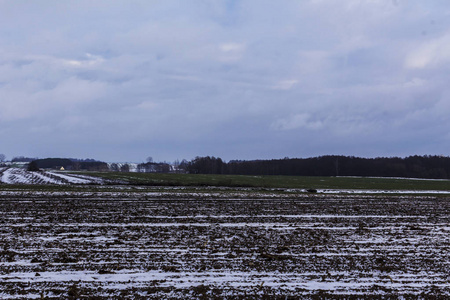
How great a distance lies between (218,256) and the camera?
1073 centimetres

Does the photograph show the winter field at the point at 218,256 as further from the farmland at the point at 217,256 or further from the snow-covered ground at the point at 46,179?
the snow-covered ground at the point at 46,179

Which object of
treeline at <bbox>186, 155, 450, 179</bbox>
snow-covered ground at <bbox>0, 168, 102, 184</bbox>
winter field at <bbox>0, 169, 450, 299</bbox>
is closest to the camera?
winter field at <bbox>0, 169, 450, 299</bbox>

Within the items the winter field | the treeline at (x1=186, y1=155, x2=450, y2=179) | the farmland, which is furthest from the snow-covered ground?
the treeline at (x1=186, y1=155, x2=450, y2=179)

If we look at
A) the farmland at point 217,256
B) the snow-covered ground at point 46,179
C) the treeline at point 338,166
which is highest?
the treeline at point 338,166

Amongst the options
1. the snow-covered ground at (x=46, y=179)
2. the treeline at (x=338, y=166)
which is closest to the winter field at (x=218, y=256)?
the snow-covered ground at (x=46, y=179)

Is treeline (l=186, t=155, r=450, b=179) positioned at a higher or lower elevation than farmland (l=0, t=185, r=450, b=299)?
higher

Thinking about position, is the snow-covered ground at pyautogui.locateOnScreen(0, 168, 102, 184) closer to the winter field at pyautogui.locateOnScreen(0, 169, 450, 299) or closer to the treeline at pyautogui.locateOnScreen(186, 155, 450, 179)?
the winter field at pyautogui.locateOnScreen(0, 169, 450, 299)

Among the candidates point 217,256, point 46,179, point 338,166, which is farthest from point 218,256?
point 338,166

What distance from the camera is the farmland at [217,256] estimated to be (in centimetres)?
802

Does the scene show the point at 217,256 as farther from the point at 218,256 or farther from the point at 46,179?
the point at 46,179

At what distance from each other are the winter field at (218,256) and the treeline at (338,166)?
394ft

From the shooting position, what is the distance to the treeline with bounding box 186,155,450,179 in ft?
424

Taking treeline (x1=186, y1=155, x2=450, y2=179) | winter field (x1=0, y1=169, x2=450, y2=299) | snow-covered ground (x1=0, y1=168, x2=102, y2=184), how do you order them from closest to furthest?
Result: 1. winter field (x1=0, y1=169, x2=450, y2=299)
2. snow-covered ground (x1=0, y1=168, x2=102, y2=184)
3. treeline (x1=186, y1=155, x2=450, y2=179)

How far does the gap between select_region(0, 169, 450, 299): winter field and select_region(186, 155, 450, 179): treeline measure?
394ft
